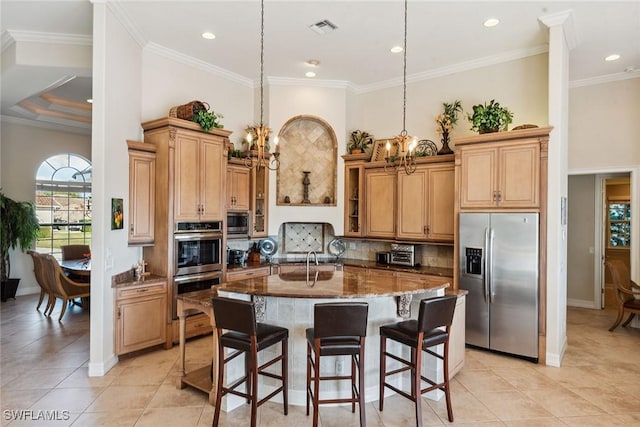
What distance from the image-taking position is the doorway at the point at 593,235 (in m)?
6.55

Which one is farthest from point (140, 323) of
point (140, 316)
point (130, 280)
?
point (130, 280)

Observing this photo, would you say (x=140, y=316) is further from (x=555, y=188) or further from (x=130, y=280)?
(x=555, y=188)

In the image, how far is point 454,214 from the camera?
4.88m

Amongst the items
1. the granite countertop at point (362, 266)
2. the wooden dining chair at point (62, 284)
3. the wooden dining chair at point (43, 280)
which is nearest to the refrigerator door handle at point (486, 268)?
the granite countertop at point (362, 266)

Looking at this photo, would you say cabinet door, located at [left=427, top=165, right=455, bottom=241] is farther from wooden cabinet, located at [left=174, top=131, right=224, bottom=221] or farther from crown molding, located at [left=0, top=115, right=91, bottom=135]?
crown molding, located at [left=0, top=115, right=91, bottom=135]

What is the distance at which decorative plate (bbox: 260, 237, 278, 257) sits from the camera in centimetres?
605

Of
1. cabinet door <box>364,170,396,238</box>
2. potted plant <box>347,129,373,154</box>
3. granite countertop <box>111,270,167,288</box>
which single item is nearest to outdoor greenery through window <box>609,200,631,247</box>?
cabinet door <box>364,170,396,238</box>

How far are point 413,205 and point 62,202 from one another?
7664 millimetres

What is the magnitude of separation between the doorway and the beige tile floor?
80.5 inches

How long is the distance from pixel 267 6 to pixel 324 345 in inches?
137

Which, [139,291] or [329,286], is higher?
[329,286]

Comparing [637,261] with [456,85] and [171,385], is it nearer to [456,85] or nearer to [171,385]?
[456,85]

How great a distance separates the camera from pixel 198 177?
15.5 feet

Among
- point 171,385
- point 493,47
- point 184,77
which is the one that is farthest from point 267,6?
point 171,385
